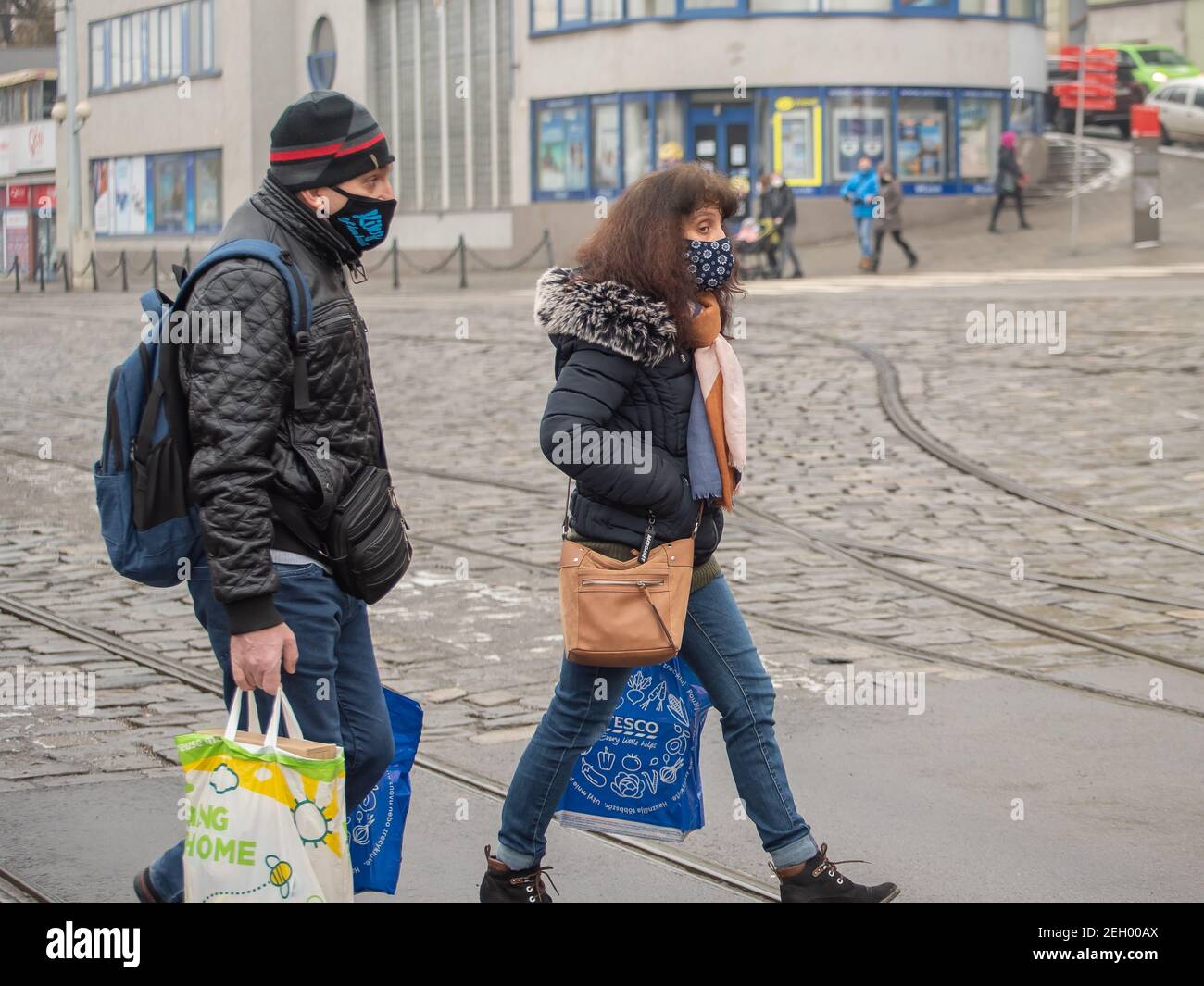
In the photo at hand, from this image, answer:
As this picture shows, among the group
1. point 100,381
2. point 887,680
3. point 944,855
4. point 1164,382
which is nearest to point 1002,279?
point 1164,382

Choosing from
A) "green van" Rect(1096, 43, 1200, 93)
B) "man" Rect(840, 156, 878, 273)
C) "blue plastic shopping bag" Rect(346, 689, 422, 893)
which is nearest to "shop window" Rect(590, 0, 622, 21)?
"man" Rect(840, 156, 878, 273)

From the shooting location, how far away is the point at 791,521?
32.6ft

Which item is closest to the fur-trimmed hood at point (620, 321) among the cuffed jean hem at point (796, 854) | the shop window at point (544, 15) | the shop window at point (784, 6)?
the cuffed jean hem at point (796, 854)

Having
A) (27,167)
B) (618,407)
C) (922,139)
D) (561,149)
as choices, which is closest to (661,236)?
(618,407)

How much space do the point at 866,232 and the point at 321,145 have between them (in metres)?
26.4

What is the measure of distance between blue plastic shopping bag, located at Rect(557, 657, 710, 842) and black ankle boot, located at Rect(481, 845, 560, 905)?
0.20 m

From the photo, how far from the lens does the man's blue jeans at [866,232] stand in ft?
96.6

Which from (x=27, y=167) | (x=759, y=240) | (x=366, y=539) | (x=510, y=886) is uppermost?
(x=27, y=167)

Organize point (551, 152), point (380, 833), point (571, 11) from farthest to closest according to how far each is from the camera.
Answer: point (551, 152) → point (571, 11) → point (380, 833)

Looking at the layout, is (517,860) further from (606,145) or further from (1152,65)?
(1152,65)

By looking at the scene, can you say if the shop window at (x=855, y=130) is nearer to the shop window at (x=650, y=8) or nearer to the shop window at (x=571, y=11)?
the shop window at (x=650, y=8)

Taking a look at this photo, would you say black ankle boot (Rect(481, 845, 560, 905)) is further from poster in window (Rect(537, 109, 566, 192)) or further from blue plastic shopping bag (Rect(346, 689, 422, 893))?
poster in window (Rect(537, 109, 566, 192))
